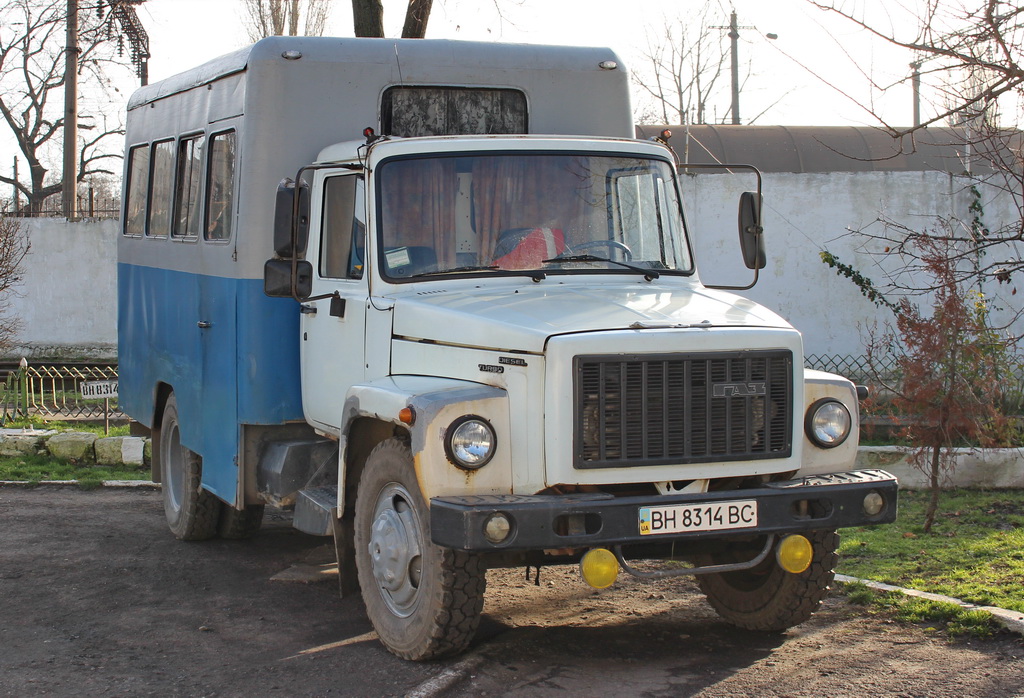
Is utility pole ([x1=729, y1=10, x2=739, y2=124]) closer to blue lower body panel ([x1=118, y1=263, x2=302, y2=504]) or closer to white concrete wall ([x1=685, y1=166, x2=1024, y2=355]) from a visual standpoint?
white concrete wall ([x1=685, y1=166, x2=1024, y2=355])

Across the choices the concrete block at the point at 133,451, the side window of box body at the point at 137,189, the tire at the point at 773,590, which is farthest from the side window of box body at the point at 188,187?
the tire at the point at 773,590

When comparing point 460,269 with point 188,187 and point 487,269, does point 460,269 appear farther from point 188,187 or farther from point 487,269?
point 188,187

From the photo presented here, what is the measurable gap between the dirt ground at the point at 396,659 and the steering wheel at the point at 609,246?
193 cm

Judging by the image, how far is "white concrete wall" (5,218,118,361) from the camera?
19.8 meters

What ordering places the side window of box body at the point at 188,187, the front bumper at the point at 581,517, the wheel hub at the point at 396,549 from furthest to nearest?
the side window of box body at the point at 188,187, the wheel hub at the point at 396,549, the front bumper at the point at 581,517

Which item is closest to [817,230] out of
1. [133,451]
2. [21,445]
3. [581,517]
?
[133,451]

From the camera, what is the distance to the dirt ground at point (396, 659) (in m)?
5.20

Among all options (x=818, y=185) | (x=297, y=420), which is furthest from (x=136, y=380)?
(x=818, y=185)

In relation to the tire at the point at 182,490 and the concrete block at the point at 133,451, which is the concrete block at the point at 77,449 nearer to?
the concrete block at the point at 133,451

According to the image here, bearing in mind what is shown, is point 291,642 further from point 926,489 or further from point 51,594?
point 926,489

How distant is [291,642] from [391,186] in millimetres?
2333

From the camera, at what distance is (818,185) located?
1563 centimetres

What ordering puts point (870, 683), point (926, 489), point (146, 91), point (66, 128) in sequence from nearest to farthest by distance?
point (870, 683)
point (146, 91)
point (926, 489)
point (66, 128)

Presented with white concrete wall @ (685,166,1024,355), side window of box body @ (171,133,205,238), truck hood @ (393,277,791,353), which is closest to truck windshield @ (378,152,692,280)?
truck hood @ (393,277,791,353)
